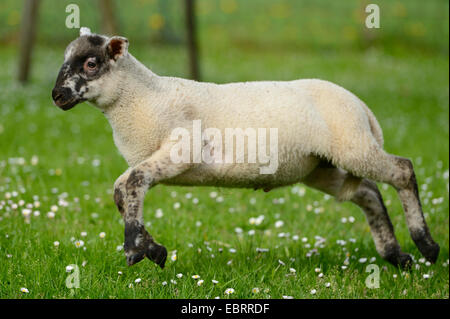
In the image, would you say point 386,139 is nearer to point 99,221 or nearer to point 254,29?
point 99,221

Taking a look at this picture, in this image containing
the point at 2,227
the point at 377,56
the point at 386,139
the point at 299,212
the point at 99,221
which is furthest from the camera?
the point at 377,56

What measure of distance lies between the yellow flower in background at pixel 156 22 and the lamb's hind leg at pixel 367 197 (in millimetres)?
9928

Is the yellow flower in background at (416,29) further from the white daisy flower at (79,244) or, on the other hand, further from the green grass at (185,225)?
the white daisy flower at (79,244)

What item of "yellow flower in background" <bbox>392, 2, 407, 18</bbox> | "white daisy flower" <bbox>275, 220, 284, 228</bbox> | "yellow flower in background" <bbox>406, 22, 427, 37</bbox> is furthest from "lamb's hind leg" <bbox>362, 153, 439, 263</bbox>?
"yellow flower in background" <bbox>392, 2, 407, 18</bbox>

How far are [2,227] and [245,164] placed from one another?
2.10 meters

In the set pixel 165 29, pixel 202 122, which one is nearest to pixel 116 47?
pixel 202 122

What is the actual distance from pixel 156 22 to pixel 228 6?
618 cm

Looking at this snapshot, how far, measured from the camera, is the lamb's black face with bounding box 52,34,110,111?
3.27 metres

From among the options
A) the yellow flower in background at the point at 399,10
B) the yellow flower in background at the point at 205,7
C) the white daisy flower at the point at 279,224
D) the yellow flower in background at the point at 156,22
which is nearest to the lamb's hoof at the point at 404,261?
the white daisy flower at the point at 279,224

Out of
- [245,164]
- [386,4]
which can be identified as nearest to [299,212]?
[245,164]

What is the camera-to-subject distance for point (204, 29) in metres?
19.5

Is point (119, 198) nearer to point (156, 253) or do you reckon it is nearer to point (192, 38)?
point (156, 253)

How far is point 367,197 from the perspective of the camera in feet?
14.4

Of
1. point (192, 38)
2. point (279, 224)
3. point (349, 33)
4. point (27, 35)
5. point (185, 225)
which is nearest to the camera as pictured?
point (185, 225)
